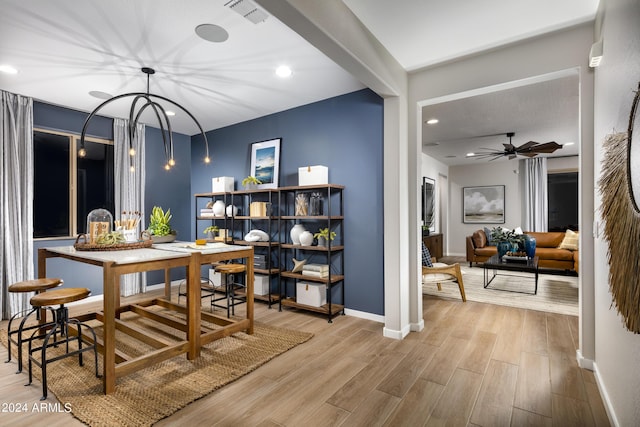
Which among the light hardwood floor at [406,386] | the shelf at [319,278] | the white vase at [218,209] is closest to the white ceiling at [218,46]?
the white vase at [218,209]

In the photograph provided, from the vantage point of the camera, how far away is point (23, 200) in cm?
379

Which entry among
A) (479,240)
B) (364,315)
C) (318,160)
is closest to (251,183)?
(318,160)

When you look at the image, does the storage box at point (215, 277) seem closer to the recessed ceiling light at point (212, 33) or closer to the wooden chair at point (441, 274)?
the wooden chair at point (441, 274)

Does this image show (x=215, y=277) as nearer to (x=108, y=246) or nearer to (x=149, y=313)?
(x=149, y=313)

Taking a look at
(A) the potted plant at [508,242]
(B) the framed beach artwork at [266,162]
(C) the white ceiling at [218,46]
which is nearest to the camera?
(C) the white ceiling at [218,46]

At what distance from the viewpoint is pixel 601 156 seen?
208cm

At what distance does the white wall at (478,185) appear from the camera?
8180 mm

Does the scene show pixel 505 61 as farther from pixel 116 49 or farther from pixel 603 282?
pixel 116 49

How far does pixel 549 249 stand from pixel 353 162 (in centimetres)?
514

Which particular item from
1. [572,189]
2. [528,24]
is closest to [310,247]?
[528,24]

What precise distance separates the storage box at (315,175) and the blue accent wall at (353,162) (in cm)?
17

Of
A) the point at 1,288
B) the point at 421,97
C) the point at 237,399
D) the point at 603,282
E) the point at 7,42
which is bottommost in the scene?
the point at 237,399

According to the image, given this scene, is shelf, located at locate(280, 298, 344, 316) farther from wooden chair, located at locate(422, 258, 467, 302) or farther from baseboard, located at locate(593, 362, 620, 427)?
baseboard, located at locate(593, 362, 620, 427)

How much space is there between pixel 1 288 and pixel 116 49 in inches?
120
